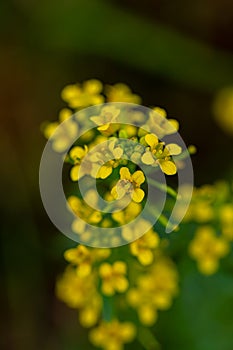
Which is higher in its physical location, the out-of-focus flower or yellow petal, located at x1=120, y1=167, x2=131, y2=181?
the out-of-focus flower

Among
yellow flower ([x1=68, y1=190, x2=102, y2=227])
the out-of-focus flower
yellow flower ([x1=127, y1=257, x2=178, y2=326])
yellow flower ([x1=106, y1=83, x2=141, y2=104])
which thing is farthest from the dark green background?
yellow flower ([x1=68, y1=190, x2=102, y2=227])

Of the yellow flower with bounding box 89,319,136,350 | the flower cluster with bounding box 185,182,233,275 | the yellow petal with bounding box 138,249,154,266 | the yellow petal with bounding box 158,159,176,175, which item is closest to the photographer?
the yellow petal with bounding box 158,159,176,175

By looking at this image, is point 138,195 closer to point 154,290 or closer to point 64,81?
point 154,290

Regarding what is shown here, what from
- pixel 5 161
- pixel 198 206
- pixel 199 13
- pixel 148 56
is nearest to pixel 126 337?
pixel 198 206

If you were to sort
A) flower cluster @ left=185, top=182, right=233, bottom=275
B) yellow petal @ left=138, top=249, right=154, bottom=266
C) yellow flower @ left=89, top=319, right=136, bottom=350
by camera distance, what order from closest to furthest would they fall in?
yellow petal @ left=138, top=249, right=154, bottom=266, flower cluster @ left=185, top=182, right=233, bottom=275, yellow flower @ left=89, top=319, right=136, bottom=350

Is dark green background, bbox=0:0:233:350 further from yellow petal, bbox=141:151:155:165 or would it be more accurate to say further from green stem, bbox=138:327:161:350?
yellow petal, bbox=141:151:155:165

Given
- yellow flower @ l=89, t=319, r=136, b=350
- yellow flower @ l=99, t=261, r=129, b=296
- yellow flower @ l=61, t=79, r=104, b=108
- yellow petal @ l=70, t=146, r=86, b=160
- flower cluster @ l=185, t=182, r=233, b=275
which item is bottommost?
yellow flower @ l=89, t=319, r=136, b=350

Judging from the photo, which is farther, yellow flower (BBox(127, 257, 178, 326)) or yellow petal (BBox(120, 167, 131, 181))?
yellow flower (BBox(127, 257, 178, 326))
